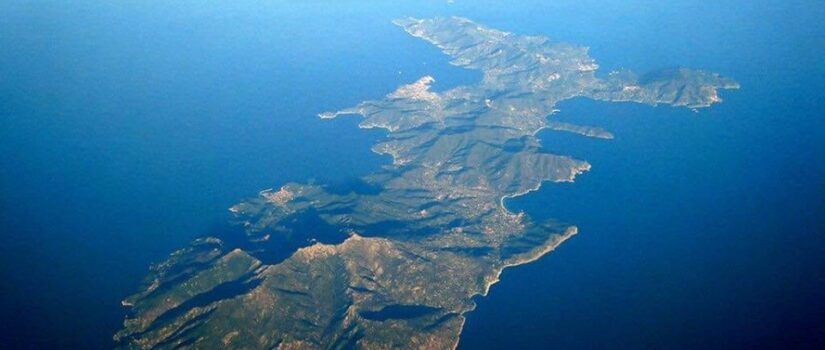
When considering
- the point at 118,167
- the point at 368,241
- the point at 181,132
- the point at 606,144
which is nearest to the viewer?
the point at 368,241

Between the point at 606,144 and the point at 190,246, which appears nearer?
the point at 190,246

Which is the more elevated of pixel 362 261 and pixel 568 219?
pixel 568 219

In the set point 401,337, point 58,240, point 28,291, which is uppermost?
point 58,240

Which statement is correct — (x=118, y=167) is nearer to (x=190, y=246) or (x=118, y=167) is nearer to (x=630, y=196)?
(x=190, y=246)

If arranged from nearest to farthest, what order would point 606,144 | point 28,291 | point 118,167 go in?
point 28,291 → point 118,167 → point 606,144

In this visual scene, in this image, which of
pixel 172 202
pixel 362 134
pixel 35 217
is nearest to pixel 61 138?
pixel 35 217

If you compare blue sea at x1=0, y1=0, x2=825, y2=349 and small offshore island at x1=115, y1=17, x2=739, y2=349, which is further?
small offshore island at x1=115, y1=17, x2=739, y2=349

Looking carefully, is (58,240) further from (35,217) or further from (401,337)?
(401,337)

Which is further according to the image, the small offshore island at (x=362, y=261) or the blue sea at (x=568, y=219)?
the small offshore island at (x=362, y=261)

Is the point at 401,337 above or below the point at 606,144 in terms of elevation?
below

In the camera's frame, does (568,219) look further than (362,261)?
Yes
